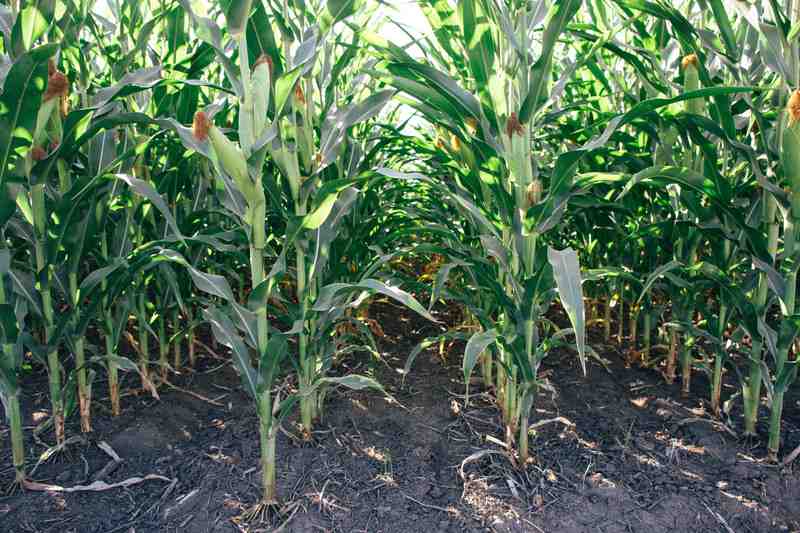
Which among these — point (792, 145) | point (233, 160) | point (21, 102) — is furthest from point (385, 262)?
point (792, 145)

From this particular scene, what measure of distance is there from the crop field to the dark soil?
10 mm

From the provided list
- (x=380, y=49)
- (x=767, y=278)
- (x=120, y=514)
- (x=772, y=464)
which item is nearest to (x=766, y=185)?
(x=767, y=278)

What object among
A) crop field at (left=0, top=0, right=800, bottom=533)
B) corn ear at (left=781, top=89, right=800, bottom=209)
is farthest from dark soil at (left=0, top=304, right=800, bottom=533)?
corn ear at (left=781, top=89, right=800, bottom=209)

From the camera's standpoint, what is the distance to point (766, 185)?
Answer: 5.40 feet

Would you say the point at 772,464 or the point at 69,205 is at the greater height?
the point at 69,205

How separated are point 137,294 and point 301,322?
0.94 m

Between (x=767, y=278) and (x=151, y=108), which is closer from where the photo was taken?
(x=767, y=278)

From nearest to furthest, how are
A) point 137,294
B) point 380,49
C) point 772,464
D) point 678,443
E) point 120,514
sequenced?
point 380,49 → point 120,514 → point 772,464 → point 678,443 → point 137,294

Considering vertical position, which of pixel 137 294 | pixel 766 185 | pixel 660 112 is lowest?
pixel 137 294

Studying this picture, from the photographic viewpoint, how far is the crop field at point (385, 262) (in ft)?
5.05

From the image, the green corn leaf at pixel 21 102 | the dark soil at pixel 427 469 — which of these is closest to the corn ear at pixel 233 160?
the green corn leaf at pixel 21 102

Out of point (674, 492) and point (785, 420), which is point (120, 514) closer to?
point (674, 492)

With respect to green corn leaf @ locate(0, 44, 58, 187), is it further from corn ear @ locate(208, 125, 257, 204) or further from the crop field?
corn ear @ locate(208, 125, 257, 204)

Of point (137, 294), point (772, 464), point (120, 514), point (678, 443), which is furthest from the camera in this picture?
point (137, 294)
